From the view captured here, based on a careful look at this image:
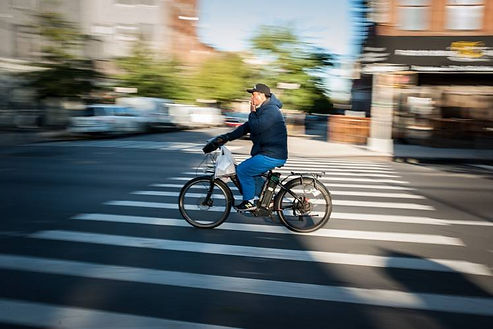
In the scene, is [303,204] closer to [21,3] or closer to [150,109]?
[150,109]

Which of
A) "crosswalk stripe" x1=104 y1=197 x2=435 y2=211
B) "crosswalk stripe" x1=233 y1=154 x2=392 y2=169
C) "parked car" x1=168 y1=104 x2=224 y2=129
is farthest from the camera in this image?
"parked car" x1=168 y1=104 x2=224 y2=129

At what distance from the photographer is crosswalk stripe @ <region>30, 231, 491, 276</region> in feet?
16.5

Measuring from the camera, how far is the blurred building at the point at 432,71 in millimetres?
19500

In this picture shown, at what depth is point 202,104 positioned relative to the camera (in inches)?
1919

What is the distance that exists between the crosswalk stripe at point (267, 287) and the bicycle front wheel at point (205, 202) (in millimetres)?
1787

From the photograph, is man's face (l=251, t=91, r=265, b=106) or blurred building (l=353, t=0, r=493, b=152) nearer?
man's face (l=251, t=91, r=265, b=106)

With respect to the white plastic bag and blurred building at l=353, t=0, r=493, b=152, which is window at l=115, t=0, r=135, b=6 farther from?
the white plastic bag

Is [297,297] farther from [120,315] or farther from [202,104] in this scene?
[202,104]

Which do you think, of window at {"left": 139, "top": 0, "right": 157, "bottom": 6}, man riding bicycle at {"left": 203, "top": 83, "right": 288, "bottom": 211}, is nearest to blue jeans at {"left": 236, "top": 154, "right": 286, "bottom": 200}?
man riding bicycle at {"left": 203, "top": 83, "right": 288, "bottom": 211}

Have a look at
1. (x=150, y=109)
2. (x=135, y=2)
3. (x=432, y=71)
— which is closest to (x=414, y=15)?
(x=432, y=71)

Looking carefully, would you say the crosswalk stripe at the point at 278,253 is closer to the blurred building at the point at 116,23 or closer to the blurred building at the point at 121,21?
the blurred building at the point at 116,23

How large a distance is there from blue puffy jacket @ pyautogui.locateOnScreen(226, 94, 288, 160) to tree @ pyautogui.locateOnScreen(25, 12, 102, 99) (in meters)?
22.9

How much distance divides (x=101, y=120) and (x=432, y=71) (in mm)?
14955

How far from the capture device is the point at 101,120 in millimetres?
23078
